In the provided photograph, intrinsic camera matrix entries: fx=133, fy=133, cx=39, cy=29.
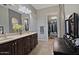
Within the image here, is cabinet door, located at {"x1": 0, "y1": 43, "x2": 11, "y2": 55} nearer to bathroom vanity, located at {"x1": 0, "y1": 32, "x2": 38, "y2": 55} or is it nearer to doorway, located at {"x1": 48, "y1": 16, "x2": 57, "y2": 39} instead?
bathroom vanity, located at {"x1": 0, "y1": 32, "x2": 38, "y2": 55}

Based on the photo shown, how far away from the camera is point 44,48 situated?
250 centimetres

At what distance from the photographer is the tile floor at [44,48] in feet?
7.71

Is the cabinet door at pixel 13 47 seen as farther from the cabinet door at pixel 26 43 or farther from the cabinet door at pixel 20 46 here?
the cabinet door at pixel 26 43

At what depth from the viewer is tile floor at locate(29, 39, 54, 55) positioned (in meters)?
2.35

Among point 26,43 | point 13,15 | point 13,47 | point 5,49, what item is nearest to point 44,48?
point 26,43

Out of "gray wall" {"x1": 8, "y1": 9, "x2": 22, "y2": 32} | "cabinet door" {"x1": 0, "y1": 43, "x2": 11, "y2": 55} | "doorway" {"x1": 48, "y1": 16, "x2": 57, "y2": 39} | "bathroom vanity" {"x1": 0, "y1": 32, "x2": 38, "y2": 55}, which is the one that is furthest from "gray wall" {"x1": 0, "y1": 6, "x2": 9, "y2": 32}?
"doorway" {"x1": 48, "y1": 16, "x2": 57, "y2": 39}

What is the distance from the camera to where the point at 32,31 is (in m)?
2.62

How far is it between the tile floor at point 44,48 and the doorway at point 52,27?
0.10 m

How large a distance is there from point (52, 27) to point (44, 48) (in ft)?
1.40

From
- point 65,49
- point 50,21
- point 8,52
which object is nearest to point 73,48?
point 65,49

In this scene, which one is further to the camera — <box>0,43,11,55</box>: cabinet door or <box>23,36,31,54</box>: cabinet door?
<box>23,36,31,54</box>: cabinet door

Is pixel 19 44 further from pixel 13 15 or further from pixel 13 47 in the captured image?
pixel 13 15

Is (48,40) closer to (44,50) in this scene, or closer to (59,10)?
(44,50)

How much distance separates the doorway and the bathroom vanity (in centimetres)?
31
